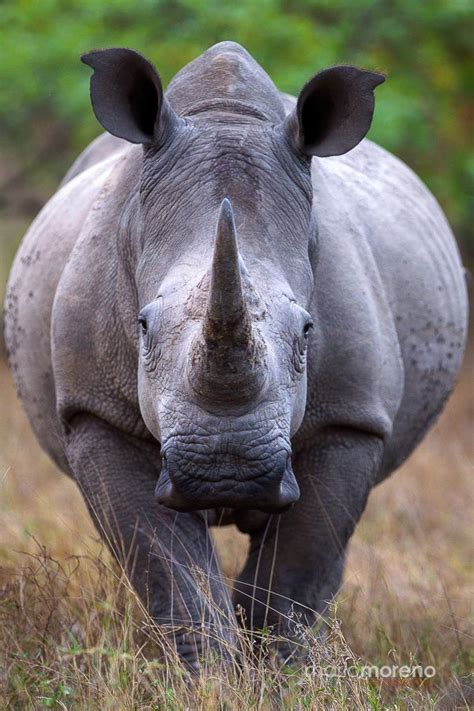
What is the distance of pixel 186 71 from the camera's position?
500 cm

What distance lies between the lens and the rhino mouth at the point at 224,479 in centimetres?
379

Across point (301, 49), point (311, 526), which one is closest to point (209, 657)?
point (311, 526)

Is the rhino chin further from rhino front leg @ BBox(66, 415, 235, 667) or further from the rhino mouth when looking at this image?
rhino front leg @ BBox(66, 415, 235, 667)

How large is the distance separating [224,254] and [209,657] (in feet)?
4.22

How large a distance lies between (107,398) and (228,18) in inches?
290

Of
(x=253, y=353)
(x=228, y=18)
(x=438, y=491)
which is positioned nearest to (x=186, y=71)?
(x=253, y=353)

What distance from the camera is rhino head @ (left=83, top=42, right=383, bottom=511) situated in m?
3.77

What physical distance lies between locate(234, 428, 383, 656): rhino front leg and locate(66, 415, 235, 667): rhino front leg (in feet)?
0.89

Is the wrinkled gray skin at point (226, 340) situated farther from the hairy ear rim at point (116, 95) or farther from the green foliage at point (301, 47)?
the green foliage at point (301, 47)

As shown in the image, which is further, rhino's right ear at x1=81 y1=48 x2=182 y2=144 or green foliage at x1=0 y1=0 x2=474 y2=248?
green foliage at x1=0 y1=0 x2=474 y2=248

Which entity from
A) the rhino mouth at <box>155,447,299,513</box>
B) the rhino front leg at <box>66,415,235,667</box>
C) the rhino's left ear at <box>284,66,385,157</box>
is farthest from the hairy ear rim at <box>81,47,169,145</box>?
the rhino mouth at <box>155,447,299,513</box>

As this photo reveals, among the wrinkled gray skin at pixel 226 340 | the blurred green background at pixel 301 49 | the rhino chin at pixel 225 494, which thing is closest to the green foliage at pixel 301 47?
the blurred green background at pixel 301 49

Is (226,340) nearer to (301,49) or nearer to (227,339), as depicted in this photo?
(227,339)

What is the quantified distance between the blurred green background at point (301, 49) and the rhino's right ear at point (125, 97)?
662 cm
